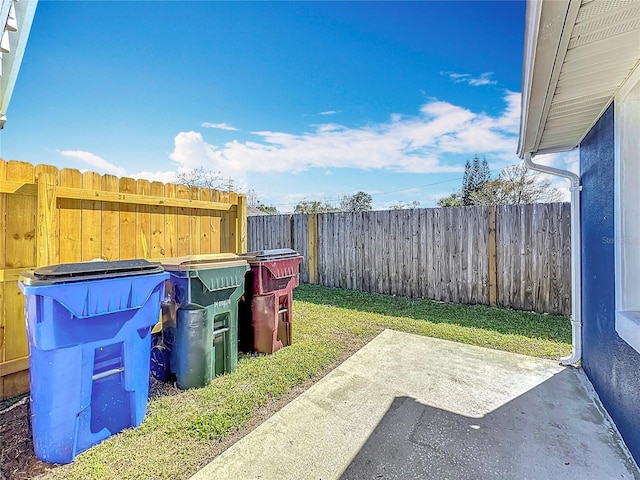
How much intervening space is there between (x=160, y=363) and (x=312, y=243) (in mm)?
5340

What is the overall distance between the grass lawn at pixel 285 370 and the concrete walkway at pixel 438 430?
0.69 feet

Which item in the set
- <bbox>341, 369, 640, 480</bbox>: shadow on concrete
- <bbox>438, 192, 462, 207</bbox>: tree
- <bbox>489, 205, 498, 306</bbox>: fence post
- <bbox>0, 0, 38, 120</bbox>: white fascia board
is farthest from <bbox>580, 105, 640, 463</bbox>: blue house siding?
<bbox>438, 192, 462, 207</bbox>: tree

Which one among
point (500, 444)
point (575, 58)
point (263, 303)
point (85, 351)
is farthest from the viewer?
point (263, 303)

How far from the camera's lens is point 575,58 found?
1.74 metres

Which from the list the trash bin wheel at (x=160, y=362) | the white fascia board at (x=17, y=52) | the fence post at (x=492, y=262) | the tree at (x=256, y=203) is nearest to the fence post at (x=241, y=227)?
the trash bin wheel at (x=160, y=362)

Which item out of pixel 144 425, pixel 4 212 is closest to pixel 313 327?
pixel 144 425

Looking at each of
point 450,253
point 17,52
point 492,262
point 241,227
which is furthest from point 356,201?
point 17,52

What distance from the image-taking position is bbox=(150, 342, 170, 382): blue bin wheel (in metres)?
2.96

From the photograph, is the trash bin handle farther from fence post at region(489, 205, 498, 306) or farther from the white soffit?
fence post at region(489, 205, 498, 306)

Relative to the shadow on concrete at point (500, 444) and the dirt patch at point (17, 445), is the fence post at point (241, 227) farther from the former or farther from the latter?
the shadow on concrete at point (500, 444)

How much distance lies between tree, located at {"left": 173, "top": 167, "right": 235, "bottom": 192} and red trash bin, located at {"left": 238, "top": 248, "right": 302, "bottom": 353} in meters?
13.9

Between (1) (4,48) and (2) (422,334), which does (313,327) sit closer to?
(2) (422,334)

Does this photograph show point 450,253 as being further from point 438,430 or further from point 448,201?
point 448,201

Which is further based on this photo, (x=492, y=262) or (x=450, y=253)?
(x=450, y=253)
